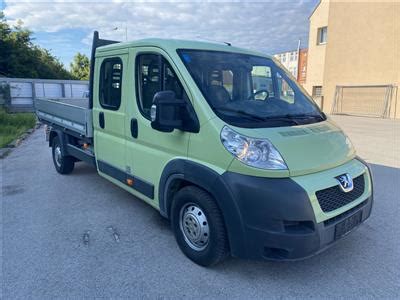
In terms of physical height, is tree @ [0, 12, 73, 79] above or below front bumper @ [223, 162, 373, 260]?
above

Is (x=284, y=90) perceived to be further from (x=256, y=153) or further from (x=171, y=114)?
(x=171, y=114)

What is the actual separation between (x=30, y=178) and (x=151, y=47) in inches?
159

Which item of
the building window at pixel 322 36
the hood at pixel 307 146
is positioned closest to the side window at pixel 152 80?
the hood at pixel 307 146

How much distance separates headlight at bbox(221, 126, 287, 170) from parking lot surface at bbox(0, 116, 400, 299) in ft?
3.65

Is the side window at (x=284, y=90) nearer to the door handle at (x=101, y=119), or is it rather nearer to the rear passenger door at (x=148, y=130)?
the rear passenger door at (x=148, y=130)

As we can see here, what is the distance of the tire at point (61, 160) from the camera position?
19.2ft

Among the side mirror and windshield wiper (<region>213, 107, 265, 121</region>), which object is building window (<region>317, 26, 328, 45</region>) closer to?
windshield wiper (<region>213, 107, 265, 121</region>)

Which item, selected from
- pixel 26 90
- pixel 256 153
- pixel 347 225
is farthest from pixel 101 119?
pixel 26 90

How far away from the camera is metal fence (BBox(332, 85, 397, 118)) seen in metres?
18.3

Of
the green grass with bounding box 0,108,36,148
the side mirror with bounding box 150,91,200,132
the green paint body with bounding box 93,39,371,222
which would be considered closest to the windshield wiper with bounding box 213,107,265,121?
the green paint body with bounding box 93,39,371,222

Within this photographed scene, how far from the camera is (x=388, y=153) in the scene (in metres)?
8.26

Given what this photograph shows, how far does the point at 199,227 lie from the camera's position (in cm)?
290

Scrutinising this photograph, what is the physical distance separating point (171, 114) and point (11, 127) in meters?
11.3

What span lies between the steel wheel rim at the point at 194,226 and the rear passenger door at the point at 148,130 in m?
0.50
